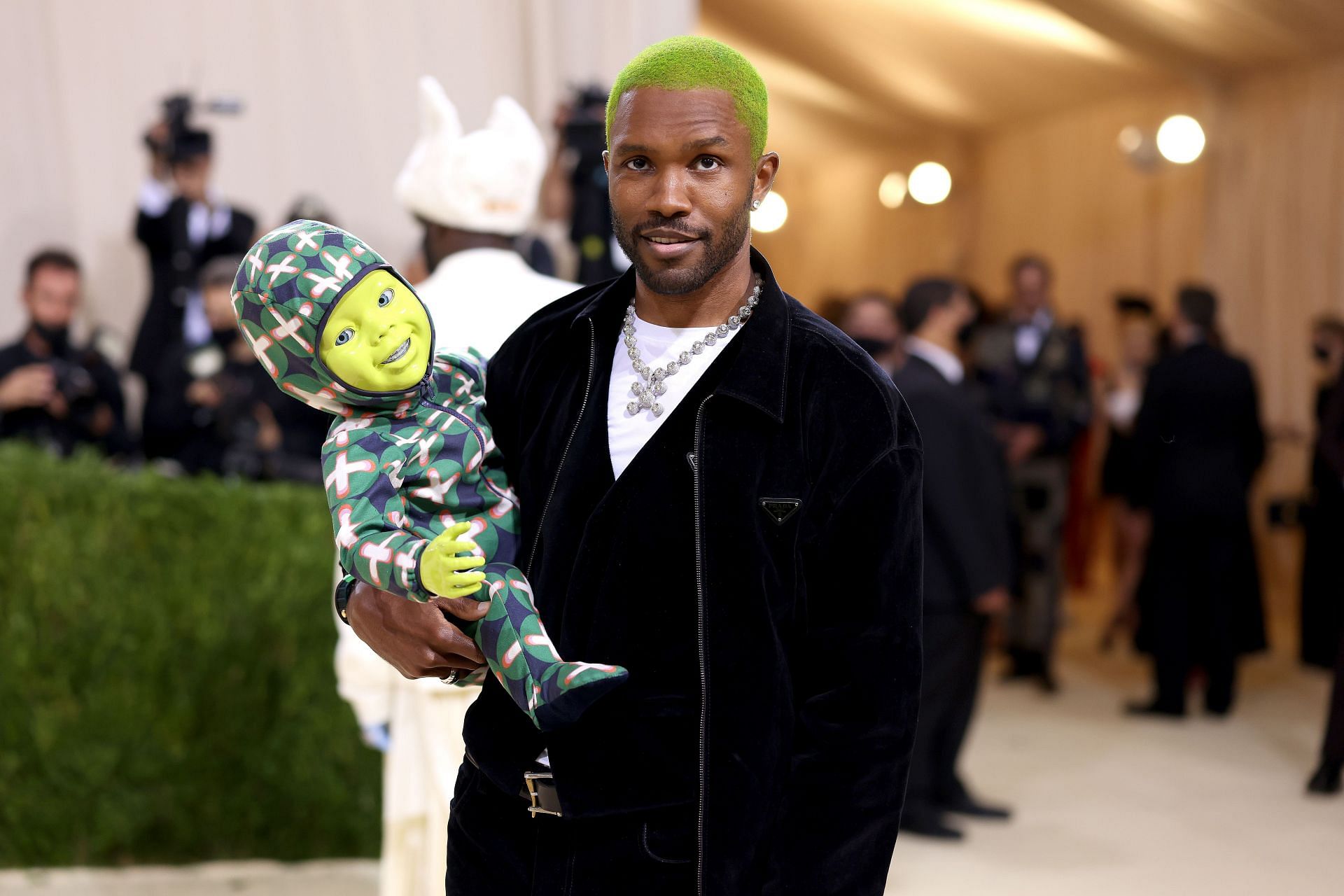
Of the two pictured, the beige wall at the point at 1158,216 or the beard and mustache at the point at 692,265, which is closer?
the beard and mustache at the point at 692,265

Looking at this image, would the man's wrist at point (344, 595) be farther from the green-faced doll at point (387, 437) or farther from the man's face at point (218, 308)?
the man's face at point (218, 308)

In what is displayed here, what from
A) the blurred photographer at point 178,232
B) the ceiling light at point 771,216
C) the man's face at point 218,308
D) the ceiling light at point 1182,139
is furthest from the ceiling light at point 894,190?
the man's face at point 218,308

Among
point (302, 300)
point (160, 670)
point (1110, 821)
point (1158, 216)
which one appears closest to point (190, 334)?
point (160, 670)

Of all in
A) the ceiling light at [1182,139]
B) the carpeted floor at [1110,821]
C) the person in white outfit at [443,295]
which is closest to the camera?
the person in white outfit at [443,295]

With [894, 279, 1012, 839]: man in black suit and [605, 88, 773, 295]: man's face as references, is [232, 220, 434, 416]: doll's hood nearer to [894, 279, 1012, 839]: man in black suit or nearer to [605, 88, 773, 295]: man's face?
[605, 88, 773, 295]: man's face

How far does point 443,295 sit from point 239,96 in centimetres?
428

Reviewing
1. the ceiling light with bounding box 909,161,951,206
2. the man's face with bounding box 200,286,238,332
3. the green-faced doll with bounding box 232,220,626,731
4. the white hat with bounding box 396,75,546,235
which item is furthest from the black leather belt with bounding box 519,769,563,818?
the ceiling light with bounding box 909,161,951,206

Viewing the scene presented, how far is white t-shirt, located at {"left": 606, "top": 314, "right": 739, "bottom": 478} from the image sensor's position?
1800mm

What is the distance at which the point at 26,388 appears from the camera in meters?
5.38

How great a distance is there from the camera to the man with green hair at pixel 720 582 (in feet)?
5.49

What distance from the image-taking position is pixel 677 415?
1755 mm

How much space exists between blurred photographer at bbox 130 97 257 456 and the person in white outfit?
121 inches

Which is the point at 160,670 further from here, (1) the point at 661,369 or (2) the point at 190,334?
(1) the point at 661,369

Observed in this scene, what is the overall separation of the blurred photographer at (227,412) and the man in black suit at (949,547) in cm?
232
